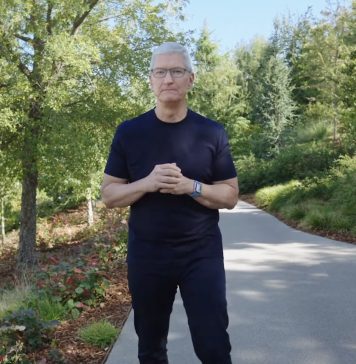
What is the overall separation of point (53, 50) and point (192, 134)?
304 inches

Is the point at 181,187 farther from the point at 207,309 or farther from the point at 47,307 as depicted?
the point at 47,307

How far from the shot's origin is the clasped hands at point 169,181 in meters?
2.10

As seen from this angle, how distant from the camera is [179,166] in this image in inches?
88.7

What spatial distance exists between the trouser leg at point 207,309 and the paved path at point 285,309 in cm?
158

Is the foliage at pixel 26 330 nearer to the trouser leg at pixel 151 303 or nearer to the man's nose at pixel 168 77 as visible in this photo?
the trouser leg at pixel 151 303

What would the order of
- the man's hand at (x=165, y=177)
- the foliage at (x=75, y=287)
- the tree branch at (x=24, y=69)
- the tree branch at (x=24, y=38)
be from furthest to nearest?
1. the tree branch at (x=24, y=38)
2. the tree branch at (x=24, y=69)
3. the foliage at (x=75, y=287)
4. the man's hand at (x=165, y=177)

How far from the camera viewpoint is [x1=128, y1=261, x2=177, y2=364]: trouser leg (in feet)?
7.55

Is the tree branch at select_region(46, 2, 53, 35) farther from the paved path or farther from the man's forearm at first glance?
the man's forearm

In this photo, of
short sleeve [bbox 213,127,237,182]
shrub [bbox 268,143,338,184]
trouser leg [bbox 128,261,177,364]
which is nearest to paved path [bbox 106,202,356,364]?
trouser leg [bbox 128,261,177,364]

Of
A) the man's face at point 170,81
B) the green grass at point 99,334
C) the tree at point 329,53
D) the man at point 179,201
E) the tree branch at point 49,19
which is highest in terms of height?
the tree at point 329,53

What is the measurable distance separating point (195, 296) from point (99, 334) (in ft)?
7.17

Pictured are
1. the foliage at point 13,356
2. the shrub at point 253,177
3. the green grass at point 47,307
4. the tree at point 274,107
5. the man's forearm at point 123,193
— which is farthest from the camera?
the tree at point 274,107

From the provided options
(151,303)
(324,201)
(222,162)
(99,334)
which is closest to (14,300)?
(99,334)

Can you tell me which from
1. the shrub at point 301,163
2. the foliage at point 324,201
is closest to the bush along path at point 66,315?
the foliage at point 324,201
